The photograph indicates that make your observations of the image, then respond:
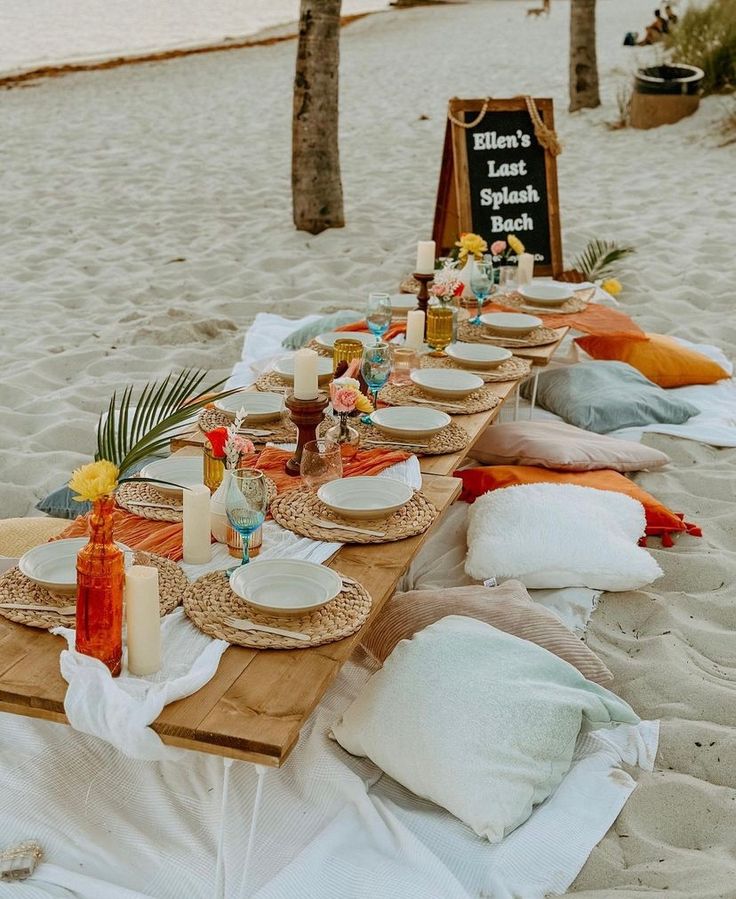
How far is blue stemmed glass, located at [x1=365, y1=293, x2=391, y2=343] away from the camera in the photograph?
11.3ft

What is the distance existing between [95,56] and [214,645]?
20.4 metres

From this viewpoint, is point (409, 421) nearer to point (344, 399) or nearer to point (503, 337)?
point (344, 399)

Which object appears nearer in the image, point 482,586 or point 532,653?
point 532,653

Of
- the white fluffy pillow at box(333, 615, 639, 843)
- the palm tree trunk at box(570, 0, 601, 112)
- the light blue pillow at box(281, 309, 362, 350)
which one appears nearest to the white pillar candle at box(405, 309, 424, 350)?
the light blue pillow at box(281, 309, 362, 350)

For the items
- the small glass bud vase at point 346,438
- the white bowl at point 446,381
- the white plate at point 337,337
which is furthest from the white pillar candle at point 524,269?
the small glass bud vase at point 346,438

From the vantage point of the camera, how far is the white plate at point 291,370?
3242 mm

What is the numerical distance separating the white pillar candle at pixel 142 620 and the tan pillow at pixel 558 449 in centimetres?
188

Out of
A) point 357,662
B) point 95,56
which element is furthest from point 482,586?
point 95,56

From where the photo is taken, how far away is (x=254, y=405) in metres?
2.99

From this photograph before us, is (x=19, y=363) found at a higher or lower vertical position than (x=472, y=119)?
lower

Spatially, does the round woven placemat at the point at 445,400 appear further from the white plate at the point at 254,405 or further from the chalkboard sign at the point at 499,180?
the chalkboard sign at the point at 499,180

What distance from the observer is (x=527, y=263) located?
4574 mm

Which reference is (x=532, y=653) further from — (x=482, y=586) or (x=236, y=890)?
(x=236, y=890)

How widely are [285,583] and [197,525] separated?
0.76 feet
